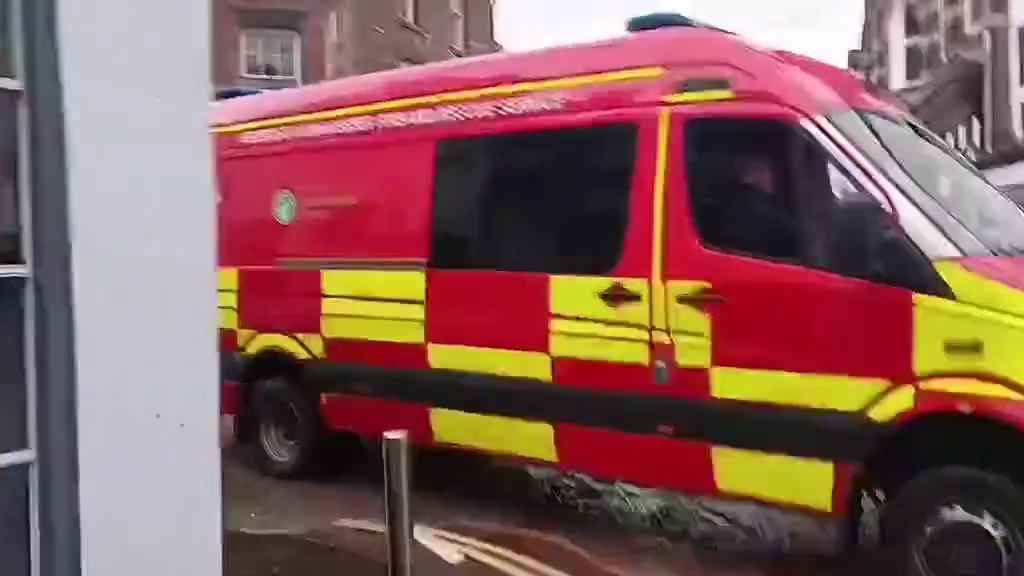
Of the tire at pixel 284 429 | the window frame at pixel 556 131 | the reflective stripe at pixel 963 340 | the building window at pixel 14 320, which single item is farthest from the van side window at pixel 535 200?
the building window at pixel 14 320

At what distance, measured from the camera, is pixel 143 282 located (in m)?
1.41

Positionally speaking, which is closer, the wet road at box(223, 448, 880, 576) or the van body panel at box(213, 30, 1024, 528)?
the van body panel at box(213, 30, 1024, 528)

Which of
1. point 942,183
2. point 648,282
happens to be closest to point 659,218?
point 648,282

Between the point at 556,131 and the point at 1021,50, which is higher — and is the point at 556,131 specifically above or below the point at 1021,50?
→ below

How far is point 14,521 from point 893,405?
1.45m

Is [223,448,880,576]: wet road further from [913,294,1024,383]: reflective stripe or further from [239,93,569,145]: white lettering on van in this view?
[239,93,569,145]: white lettering on van

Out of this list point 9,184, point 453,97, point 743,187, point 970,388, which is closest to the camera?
point 9,184

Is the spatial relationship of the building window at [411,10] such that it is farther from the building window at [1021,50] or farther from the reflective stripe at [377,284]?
the building window at [1021,50]

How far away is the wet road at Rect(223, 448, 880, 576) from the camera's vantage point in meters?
2.19

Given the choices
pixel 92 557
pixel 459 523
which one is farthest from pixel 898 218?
pixel 92 557

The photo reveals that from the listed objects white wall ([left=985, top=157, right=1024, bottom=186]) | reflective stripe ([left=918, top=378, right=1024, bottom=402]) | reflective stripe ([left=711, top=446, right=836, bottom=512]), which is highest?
white wall ([left=985, top=157, right=1024, bottom=186])

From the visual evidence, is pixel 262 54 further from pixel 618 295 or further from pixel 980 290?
pixel 980 290

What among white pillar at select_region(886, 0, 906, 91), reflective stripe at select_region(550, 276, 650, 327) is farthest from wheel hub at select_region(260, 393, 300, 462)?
white pillar at select_region(886, 0, 906, 91)

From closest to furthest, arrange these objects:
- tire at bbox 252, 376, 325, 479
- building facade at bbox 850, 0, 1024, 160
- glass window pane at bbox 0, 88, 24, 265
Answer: glass window pane at bbox 0, 88, 24, 265 → building facade at bbox 850, 0, 1024, 160 → tire at bbox 252, 376, 325, 479
